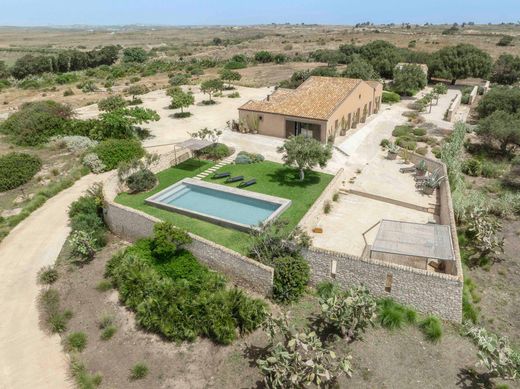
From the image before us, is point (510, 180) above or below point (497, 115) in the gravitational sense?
below

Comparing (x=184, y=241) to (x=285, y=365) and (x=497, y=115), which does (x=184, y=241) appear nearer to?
(x=285, y=365)

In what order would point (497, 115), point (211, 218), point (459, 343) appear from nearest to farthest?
point (459, 343), point (211, 218), point (497, 115)

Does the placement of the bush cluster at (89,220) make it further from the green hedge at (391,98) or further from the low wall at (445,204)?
the green hedge at (391,98)

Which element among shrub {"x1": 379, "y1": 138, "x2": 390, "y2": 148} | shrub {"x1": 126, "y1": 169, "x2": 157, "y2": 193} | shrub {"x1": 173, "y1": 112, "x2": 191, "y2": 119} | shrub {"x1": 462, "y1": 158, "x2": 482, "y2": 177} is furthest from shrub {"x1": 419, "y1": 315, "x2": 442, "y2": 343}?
shrub {"x1": 173, "y1": 112, "x2": 191, "y2": 119}

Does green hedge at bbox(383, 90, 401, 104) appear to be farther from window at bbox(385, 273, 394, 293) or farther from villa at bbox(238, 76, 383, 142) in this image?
window at bbox(385, 273, 394, 293)

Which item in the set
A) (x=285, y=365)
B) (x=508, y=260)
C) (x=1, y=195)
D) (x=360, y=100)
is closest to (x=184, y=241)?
(x=285, y=365)

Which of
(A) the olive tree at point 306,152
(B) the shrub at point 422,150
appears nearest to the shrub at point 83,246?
(A) the olive tree at point 306,152
